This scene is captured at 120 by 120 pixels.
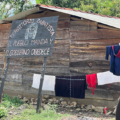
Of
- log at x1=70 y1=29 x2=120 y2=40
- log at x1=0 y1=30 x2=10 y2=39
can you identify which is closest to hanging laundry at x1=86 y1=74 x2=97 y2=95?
log at x1=70 y1=29 x2=120 y2=40

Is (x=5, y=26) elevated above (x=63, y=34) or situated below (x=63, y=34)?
above

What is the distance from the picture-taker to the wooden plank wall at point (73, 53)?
6.41m

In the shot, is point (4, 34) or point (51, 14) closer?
point (51, 14)

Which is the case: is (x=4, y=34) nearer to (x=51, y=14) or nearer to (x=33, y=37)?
(x=51, y=14)

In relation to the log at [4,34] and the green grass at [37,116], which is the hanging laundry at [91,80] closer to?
the green grass at [37,116]

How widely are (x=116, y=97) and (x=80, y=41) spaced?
248cm

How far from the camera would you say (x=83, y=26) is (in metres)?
6.74

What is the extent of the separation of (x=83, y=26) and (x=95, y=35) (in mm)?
613

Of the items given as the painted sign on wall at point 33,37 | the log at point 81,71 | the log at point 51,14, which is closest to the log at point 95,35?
the log at point 51,14

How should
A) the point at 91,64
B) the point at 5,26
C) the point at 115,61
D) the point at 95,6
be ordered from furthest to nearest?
the point at 95,6
the point at 5,26
the point at 91,64
the point at 115,61

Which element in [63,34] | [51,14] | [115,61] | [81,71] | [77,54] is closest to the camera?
[115,61]

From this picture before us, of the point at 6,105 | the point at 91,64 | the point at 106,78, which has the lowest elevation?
the point at 6,105

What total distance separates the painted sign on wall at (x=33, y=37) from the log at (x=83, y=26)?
1.30 metres

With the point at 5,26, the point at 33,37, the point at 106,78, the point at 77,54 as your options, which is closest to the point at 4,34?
the point at 5,26
